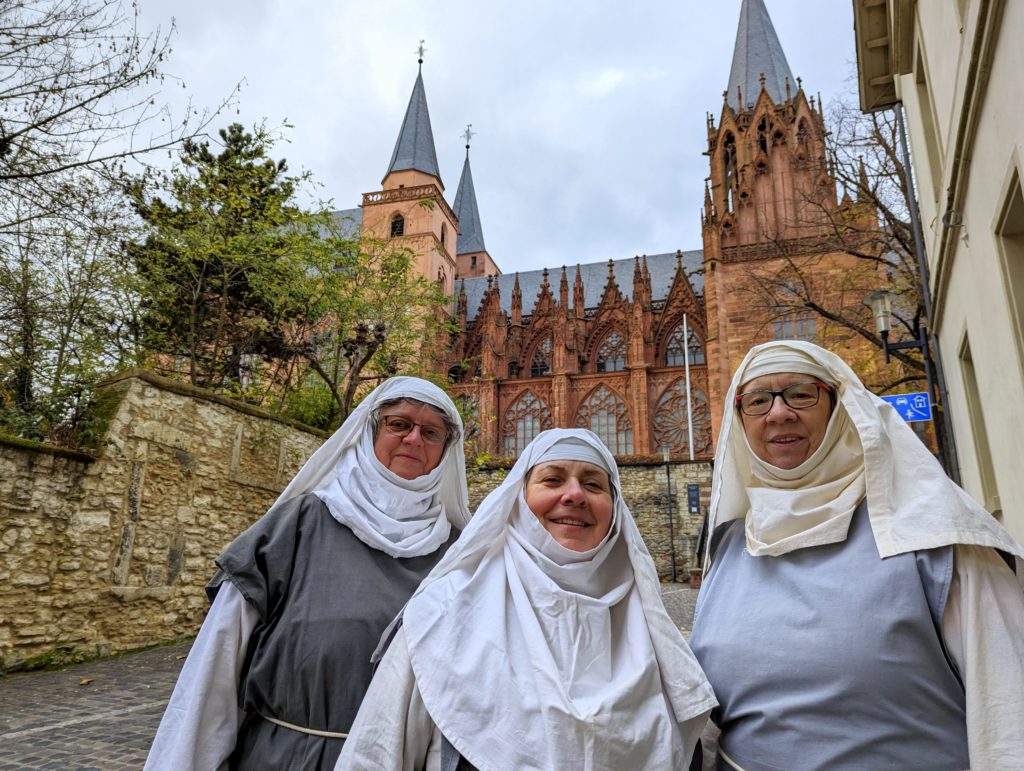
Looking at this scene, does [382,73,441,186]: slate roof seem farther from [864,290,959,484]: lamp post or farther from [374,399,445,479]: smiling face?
[374,399,445,479]: smiling face

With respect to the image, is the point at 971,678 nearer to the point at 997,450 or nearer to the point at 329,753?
the point at 329,753

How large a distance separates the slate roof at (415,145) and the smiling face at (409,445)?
136 ft

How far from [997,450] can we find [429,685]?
228 inches

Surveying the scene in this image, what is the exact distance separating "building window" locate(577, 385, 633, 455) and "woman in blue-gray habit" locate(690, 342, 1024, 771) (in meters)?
30.2

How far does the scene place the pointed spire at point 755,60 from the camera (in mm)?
31719

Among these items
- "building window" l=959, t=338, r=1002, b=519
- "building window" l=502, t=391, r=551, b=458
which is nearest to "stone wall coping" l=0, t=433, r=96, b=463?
"building window" l=959, t=338, r=1002, b=519

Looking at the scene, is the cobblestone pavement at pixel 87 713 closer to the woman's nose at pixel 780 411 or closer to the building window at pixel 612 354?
the woman's nose at pixel 780 411

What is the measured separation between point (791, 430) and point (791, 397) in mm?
100

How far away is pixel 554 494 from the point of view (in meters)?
1.82

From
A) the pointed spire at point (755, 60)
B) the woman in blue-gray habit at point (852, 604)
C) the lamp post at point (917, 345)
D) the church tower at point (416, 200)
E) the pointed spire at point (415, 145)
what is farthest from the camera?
A: the pointed spire at point (415, 145)

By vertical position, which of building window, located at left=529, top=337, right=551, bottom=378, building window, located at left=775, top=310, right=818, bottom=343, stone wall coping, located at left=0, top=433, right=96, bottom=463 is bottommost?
stone wall coping, located at left=0, top=433, right=96, bottom=463

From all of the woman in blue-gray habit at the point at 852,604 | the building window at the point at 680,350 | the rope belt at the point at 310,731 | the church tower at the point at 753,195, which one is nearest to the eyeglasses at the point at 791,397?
the woman in blue-gray habit at the point at 852,604

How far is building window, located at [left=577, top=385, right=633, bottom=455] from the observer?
3234cm

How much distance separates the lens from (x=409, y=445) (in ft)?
7.62
